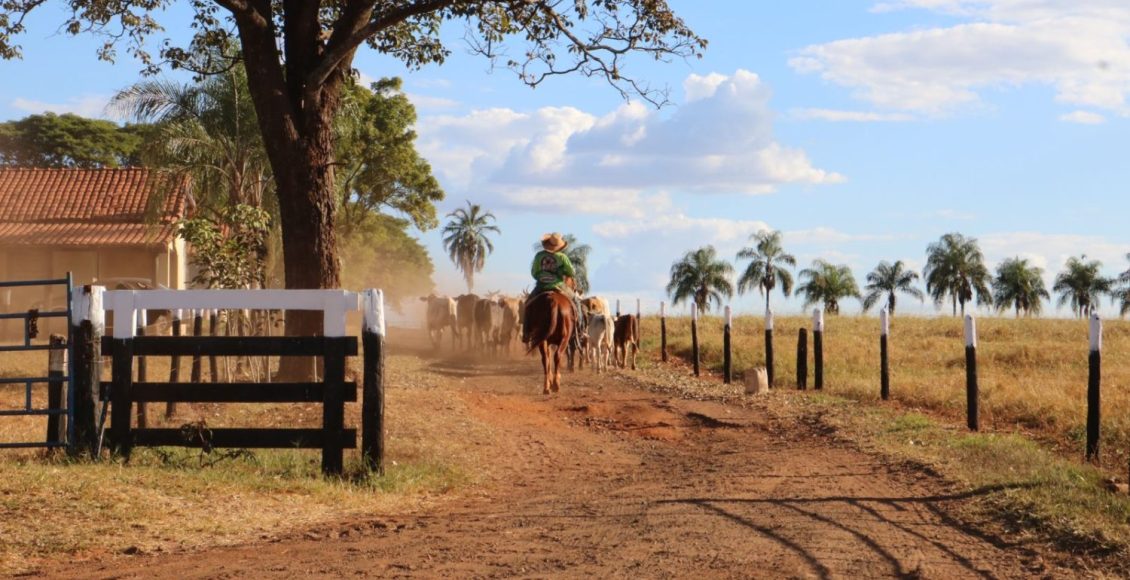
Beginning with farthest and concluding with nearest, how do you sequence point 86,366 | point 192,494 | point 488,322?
point 488,322, point 86,366, point 192,494

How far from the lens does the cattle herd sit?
26422 mm

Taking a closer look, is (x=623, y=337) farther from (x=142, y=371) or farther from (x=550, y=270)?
(x=142, y=371)

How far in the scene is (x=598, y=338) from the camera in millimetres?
26141

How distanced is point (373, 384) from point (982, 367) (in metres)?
19.7

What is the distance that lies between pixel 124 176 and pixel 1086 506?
38765 millimetres

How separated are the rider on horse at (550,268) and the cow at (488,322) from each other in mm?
14680

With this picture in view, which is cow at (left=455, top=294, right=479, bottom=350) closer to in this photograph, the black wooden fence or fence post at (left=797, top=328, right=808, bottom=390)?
fence post at (left=797, top=328, right=808, bottom=390)

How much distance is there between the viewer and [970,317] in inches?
Answer: 634

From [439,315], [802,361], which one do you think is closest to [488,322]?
[439,315]

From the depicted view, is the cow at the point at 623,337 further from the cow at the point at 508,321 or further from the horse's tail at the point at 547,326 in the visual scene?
the horse's tail at the point at 547,326

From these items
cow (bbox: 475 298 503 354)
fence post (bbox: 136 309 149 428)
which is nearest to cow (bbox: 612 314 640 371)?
cow (bbox: 475 298 503 354)

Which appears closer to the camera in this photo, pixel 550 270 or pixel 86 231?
pixel 550 270

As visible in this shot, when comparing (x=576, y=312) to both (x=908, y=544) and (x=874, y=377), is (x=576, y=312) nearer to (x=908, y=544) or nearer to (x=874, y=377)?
(x=874, y=377)

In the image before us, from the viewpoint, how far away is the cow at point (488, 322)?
33.7 meters
